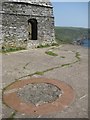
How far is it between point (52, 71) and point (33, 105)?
9.66ft

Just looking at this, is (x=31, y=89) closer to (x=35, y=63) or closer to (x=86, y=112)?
(x=86, y=112)

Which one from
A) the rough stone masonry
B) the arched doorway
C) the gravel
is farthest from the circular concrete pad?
the arched doorway

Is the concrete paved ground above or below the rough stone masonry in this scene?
below

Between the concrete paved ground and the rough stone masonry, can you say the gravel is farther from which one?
the rough stone masonry

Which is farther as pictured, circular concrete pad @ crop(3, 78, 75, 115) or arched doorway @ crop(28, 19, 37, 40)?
arched doorway @ crop(28, 19, 37, 40)

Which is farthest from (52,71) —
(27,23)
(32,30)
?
(32,30)

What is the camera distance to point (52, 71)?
820cm

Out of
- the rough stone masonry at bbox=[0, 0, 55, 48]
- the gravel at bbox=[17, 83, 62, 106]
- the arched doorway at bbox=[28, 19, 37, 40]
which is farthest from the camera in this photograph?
the arched doorway at bbox=[28, 19, 37, 40]

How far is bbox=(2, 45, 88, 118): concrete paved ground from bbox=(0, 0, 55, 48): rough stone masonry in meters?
1.47

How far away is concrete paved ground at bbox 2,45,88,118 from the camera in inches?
203

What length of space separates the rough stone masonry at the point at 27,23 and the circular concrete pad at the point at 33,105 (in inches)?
223

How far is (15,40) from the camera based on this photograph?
12164mm

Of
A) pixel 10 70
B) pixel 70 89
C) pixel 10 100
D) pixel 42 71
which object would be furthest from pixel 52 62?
pixel 10 100

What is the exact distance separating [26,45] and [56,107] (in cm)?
757
